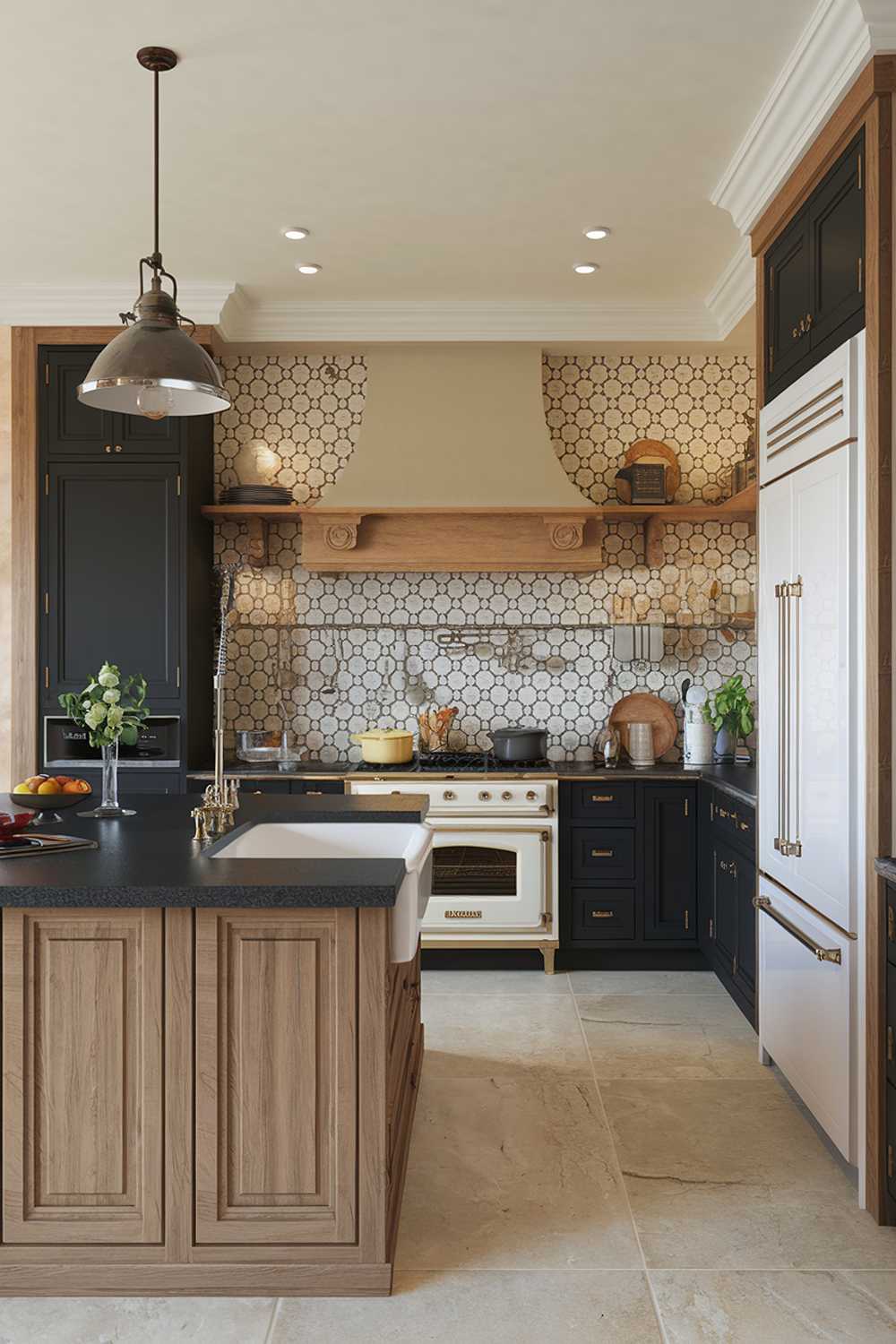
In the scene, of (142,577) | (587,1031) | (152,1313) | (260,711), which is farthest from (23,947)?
(260,711)

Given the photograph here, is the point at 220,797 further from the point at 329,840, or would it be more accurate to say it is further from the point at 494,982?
the point at 494,982

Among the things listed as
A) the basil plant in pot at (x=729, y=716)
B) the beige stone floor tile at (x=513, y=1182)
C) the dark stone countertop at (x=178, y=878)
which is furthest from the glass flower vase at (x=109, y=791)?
the basil plant in pot at (x=729, y=716)

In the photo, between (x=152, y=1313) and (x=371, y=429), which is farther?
(x=371, y=429)

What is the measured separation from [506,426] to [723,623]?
147 cm

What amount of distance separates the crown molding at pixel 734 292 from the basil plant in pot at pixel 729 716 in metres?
1.68

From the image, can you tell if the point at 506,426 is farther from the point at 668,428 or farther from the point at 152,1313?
the point at 152,1313

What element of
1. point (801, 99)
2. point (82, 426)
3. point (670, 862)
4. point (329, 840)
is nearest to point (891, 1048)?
point (329, 840)

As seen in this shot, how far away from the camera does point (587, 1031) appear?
4.08 metres

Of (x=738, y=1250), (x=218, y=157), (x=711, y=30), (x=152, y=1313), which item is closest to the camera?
(x=152, y=1313)

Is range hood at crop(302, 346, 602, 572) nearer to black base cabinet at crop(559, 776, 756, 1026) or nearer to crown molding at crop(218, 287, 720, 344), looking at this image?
crown molding at crop(218, 287, 720, 344)

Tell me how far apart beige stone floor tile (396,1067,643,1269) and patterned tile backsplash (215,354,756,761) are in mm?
2302

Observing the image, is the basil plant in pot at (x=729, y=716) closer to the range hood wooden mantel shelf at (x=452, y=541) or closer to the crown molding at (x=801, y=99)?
the range hood wooden mantel shelf at (x=452, y=541)

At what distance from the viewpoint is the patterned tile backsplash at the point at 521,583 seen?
5461mm

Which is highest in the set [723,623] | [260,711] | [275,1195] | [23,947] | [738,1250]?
[723,623]
